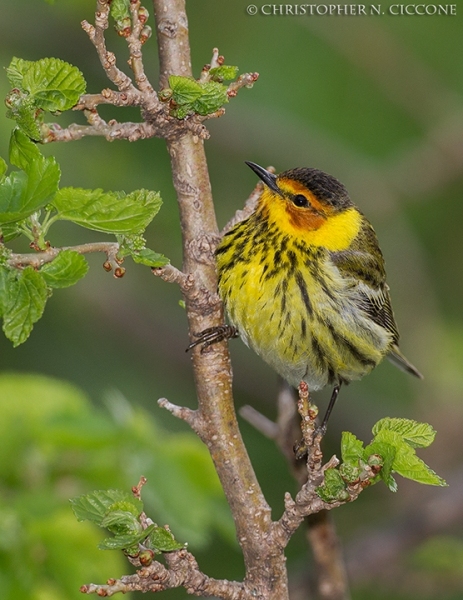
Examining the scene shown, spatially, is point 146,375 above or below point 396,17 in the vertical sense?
below

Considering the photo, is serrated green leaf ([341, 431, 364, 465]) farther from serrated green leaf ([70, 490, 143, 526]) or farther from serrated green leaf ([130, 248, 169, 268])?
serrated green leaf ([130, 248, 169, 268])

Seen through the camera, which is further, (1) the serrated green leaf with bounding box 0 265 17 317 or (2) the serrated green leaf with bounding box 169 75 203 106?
(2) the serrated green leaf with bounding box 169 75 203 106

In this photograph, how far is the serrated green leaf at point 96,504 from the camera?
2.59m

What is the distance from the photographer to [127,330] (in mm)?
8305

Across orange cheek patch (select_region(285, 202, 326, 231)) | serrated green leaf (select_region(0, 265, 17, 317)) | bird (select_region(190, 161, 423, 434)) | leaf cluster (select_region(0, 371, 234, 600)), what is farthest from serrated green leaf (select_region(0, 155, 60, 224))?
orange cheek patch (select_region(285, 202, 326, 231))

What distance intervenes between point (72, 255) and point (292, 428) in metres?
2.20

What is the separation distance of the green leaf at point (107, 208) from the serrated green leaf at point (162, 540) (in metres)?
0.85

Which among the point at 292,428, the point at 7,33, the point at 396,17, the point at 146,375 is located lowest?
the point at 146,375

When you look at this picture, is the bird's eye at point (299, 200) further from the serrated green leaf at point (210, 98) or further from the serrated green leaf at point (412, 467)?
the serrated green leaf at point (412, 467)

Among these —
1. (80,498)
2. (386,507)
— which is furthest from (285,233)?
(386,507)

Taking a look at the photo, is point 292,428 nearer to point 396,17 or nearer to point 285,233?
point 285,233

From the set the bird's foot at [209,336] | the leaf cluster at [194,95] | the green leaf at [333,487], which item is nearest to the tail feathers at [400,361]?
the bird's foot at [209,336]

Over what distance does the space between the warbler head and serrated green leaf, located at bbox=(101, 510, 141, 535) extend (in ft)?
6.48

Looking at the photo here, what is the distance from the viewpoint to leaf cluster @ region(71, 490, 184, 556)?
258 cm
